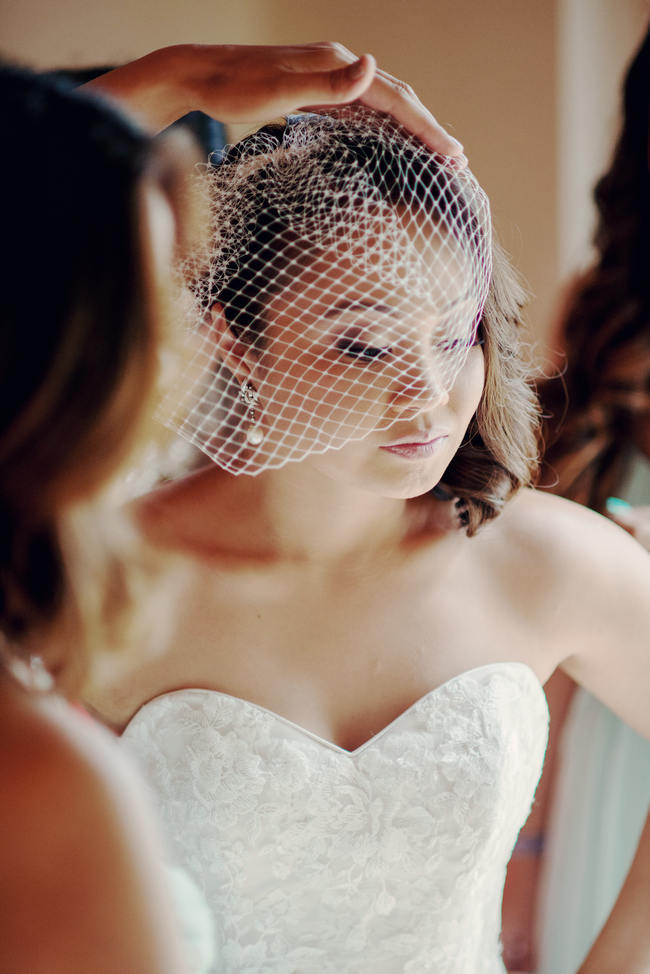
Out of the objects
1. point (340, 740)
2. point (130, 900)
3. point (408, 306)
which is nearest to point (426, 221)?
point (408, 306)

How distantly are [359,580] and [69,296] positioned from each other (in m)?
0.84

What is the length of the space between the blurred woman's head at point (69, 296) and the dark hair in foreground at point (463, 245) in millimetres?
448

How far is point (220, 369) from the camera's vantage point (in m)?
1.23

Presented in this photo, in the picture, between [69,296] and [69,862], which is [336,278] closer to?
[69,296]

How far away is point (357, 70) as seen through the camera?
3.06 feet

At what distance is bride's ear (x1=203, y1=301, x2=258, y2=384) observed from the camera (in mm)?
1183

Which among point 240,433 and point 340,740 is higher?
point 240,433

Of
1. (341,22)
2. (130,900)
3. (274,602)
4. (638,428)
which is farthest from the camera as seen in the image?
(638,428)

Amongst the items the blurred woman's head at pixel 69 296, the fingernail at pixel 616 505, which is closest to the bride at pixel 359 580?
the fingernail at pixel 616 505

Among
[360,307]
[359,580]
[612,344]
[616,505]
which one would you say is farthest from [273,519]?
[612,344]

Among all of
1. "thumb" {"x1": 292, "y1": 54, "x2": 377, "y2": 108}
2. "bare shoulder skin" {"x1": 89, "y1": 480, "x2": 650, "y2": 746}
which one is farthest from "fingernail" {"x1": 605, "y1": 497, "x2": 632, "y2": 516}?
"thumb" {"x1": 292, "y1": 54, "x2": 377, "y2": 108}

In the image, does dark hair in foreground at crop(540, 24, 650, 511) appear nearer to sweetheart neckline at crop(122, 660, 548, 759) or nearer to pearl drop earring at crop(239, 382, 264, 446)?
sweetheart neckline at crop(122, 660, 548, 759)

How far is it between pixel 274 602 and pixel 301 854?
33 cm

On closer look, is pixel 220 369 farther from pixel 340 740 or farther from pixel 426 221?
pixel 340 740
